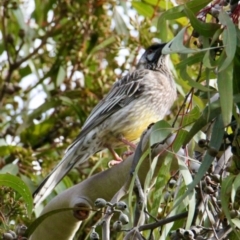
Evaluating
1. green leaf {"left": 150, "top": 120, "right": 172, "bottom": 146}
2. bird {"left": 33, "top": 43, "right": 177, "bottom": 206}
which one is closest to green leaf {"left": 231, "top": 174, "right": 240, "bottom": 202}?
green leaf {"left": 150, "top": 120, "right": 172, "bottom": 146}

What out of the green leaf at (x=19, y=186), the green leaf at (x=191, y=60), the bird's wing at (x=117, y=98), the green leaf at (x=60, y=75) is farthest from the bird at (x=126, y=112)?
the green leaf at (x=191, y=60)

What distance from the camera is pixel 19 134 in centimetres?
418

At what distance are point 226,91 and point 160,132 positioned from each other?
13.2 inches

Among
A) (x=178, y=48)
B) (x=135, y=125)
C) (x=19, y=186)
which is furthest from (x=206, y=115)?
(x=135, y=125)

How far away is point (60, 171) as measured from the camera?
3604mm

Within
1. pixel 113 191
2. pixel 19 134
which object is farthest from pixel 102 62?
pixel 113 191

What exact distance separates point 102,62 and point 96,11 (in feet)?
1.17

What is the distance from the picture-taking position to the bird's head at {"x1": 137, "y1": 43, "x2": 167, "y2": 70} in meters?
4.40

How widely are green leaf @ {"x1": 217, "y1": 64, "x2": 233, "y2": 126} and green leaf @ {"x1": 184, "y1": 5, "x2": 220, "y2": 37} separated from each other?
147 millimetres

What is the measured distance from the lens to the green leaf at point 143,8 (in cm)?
422

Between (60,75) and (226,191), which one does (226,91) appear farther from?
(60,75)

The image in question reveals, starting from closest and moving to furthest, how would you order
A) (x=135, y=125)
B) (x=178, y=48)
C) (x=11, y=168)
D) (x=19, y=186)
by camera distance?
(x=178, y=48)
(x=19, y=186)
(x=11, y=168)
(x=135, y=125)

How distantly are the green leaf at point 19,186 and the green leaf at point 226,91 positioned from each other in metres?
0.88

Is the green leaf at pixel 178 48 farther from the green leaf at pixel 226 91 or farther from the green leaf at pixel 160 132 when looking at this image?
the green leaf at pixel 160 132
